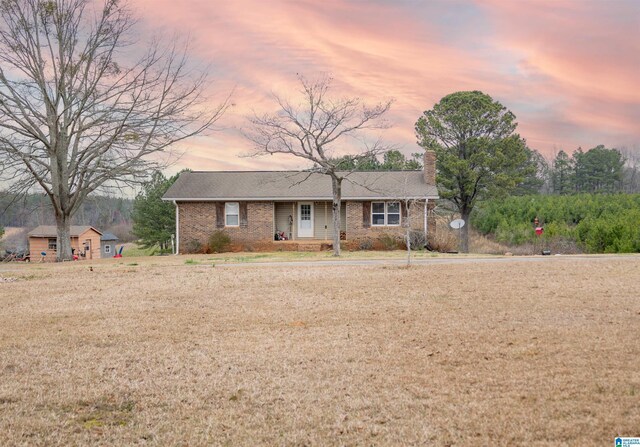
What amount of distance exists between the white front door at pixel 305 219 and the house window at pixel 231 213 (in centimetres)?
340

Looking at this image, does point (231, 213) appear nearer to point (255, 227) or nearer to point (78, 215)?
point (255, 227)

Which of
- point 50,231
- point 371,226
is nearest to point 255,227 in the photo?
point 371,226

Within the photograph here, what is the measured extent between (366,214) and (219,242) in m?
7.84

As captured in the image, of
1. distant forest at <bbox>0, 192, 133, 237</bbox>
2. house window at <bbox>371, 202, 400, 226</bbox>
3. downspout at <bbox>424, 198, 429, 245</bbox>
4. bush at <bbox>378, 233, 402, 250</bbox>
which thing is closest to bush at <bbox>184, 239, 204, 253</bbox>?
distant forest at <bbox>0, 192, 133, 237</bbox>

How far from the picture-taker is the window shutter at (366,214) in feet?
99.8

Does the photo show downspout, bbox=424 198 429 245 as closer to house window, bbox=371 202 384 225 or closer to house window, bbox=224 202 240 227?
house window, bbox=371 202 384 225

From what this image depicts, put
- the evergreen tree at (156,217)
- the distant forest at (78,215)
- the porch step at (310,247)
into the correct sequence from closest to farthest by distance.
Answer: the porch step at (310,247) → the distant forest at (78,215) → the evergreen tree at (156,217)

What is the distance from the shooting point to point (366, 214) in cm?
3047

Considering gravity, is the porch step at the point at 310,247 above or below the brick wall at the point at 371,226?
below

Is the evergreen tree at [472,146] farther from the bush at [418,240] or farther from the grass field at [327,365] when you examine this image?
the grass field at [327,365]

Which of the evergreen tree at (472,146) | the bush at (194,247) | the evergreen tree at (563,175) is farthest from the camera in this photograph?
the evergreen tree at (563,175)

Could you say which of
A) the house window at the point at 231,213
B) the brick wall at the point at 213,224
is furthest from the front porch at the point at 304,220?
the house window at the point at 231,213

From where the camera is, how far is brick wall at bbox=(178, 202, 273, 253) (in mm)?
30578

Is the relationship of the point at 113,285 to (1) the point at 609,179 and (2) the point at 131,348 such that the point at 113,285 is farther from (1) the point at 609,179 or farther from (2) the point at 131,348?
(1) the point at 609,179
